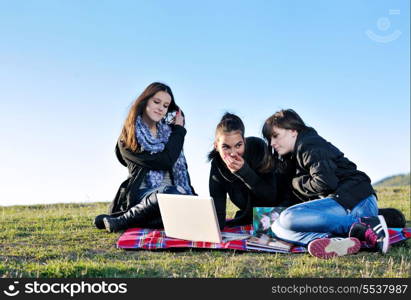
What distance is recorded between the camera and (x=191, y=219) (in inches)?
240

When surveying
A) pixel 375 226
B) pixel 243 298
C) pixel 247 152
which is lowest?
pixel 243 298

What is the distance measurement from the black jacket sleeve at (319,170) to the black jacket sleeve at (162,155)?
7.08 feet

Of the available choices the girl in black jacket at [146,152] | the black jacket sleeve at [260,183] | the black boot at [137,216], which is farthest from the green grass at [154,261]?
the black jacket sleeve at [260,183]

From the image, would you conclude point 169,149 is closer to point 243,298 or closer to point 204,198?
point 204,198

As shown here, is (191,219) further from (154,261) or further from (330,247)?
(330,247)

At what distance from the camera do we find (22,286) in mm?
4598

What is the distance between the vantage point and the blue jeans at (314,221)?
5984mm

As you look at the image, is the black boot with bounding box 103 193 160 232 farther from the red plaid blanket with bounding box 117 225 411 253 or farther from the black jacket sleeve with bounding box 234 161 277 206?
the black jacket sleeve with bounding box 234 161 277 206

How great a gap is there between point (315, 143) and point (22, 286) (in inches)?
141

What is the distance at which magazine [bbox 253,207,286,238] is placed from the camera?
21.9ft

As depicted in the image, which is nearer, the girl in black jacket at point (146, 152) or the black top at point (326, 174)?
the black top at point (326, 174)

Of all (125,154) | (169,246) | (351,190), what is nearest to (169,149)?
(125,154)

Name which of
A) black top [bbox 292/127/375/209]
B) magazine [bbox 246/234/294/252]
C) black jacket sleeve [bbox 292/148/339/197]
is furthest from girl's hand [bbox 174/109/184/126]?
magazine [bbox 246/234/294/252]

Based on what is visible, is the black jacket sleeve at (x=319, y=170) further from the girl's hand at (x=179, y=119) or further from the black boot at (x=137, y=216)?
the girl's hand at (x=179, y=119)
